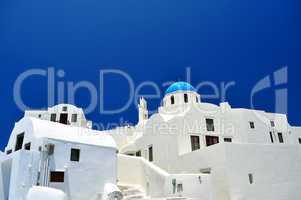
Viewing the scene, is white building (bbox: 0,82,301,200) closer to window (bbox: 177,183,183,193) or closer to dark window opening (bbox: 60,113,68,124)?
window (bbox: 177,183,183,193)

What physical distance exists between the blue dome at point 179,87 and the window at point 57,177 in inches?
814

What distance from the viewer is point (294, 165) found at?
27797mm

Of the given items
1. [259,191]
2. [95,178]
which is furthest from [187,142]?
[95,178]

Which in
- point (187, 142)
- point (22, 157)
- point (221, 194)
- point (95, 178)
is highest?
point (187, 142)

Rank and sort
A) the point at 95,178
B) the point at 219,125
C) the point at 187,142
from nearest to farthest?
the point at 95,178 → the point at 187,142 → the point at 219,125

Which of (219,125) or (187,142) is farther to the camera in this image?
(219,125)

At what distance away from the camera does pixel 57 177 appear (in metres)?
23.5

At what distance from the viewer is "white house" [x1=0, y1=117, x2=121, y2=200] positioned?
870 inches

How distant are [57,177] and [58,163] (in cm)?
106

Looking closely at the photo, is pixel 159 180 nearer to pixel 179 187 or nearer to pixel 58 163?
pixel 179 187

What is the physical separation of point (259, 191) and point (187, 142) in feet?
30.2

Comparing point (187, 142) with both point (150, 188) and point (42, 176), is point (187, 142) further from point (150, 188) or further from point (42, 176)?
point (42, 176)

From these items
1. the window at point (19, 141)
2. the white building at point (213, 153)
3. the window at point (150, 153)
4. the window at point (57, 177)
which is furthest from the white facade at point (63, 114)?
the window at point (57, 177)

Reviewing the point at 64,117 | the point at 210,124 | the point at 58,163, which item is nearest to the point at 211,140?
the point at 210,124
